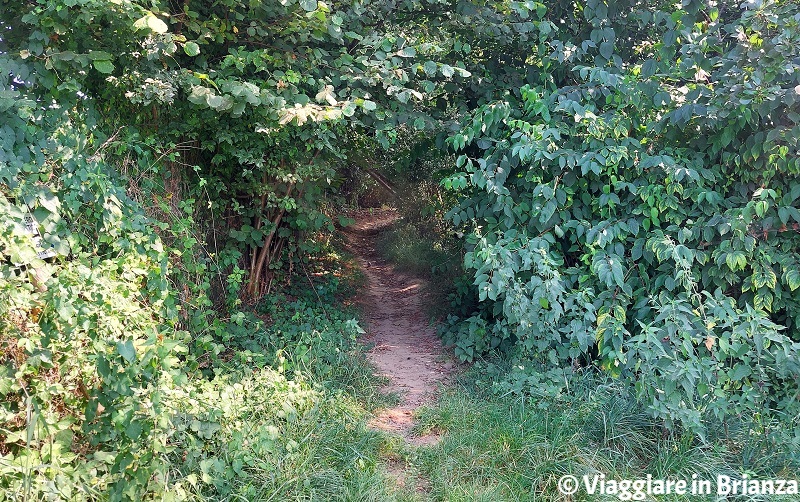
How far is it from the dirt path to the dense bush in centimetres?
58

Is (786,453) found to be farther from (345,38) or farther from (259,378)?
(345,38)

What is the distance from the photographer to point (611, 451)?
3.57 meters

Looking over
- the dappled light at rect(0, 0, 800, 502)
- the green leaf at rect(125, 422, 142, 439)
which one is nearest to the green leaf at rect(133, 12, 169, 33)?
the dappled light at rect(0, 0, 800, 502)

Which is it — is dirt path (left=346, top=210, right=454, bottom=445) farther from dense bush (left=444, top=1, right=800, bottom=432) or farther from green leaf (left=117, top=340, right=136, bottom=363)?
green leaf (left=117, top=340, right=136, bottom=363)

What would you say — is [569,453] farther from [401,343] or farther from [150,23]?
[150,23]

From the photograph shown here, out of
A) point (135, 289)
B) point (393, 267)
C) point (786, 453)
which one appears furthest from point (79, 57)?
point (393, 267)

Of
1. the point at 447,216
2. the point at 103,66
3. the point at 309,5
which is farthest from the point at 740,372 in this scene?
the point at 103,66

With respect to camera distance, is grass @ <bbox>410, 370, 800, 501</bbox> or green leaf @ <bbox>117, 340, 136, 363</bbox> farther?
grass @ <bbox>410, 370, 800, 501</bbox>

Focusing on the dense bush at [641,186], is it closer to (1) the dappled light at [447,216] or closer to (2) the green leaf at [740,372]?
(1) the dappled light at [447,216]

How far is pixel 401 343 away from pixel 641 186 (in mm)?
2840

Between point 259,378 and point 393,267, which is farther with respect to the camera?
point 393,267

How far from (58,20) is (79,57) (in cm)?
30

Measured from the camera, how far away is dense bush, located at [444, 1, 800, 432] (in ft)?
13.9

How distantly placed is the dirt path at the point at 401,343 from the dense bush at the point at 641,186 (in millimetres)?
581
